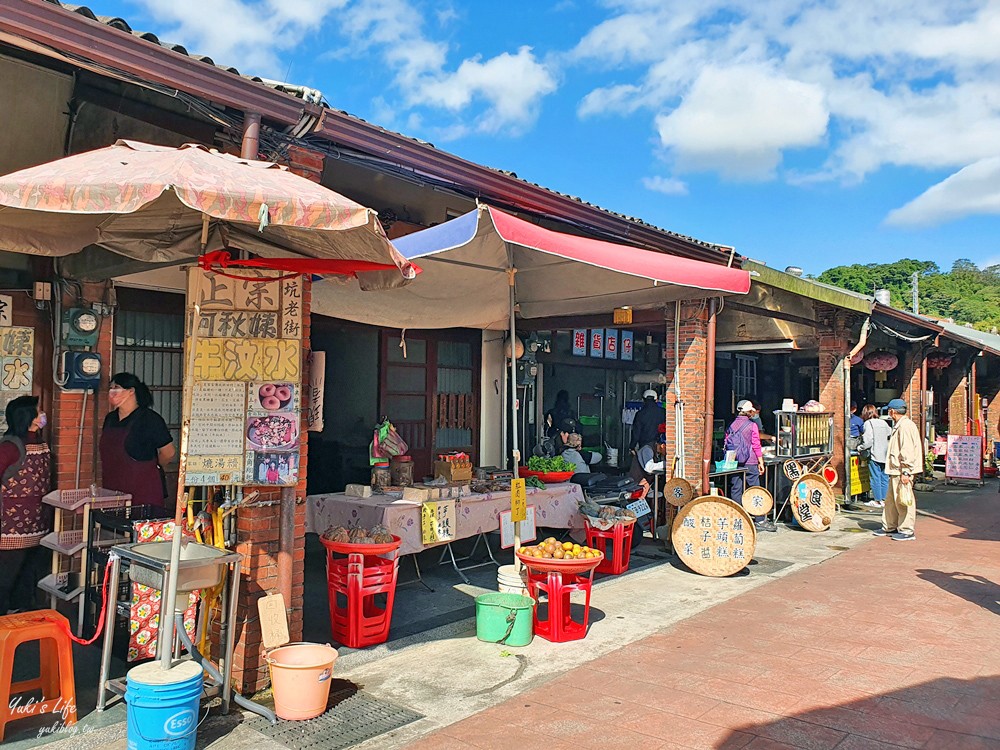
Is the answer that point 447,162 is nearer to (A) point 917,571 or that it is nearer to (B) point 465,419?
(B) point 465,419

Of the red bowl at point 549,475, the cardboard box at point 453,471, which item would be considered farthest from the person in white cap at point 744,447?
the cardboard box at point 453,471

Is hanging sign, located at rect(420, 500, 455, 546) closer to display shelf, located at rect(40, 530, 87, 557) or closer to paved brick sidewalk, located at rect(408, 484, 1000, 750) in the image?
paved brick sidewalk, located at rect(408, 484, 1000, 750)

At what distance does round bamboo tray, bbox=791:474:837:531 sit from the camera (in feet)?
34.6

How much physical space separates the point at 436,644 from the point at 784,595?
3.57 meters

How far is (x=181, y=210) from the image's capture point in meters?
4.00

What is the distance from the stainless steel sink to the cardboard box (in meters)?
3.56

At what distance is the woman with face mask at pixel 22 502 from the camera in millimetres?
5379

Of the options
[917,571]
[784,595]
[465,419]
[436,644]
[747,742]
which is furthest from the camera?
[465,419]

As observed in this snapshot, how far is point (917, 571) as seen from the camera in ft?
27.0

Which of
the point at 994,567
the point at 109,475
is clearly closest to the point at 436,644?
the point at 109,475

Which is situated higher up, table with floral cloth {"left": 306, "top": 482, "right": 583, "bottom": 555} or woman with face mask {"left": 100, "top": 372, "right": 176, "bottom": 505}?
woman with face mask {"left": 100, "top": 372, "right": 176, "bottom": 505}

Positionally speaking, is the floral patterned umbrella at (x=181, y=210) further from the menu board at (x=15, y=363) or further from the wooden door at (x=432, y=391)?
the wooden door at (x=432, y=391)

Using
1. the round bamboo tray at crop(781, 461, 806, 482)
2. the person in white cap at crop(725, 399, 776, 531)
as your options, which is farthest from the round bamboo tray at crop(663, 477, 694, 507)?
the round bamboo tray at crop(781, 461, 806, 482)

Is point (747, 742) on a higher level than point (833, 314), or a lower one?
lower
